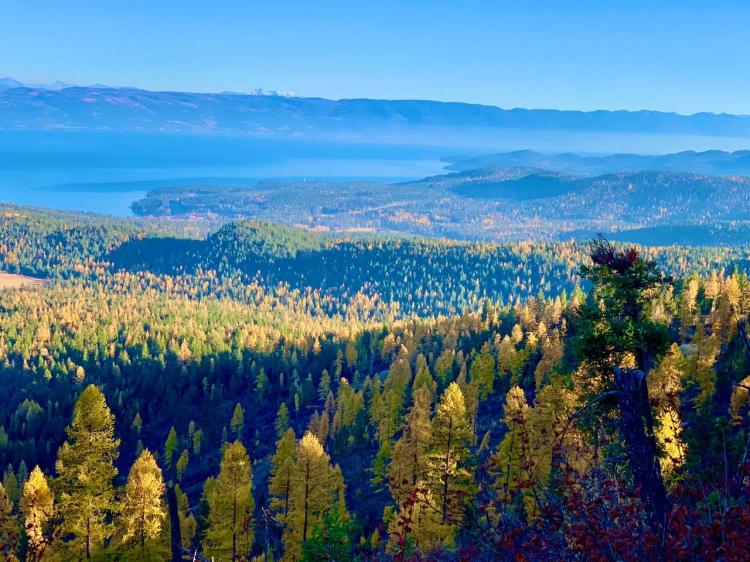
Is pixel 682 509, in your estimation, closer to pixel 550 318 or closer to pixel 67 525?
pixel 67 525

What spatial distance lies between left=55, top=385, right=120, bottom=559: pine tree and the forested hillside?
10 cm

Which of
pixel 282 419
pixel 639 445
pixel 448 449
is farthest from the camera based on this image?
pixel 282 419

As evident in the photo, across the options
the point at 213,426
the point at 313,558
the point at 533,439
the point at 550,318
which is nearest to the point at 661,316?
the point at 550,318

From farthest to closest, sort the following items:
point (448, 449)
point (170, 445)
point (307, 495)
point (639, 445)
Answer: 1. point (170, 445)
2. point (307, 495)
3. point (448, 449)
4. point (639, 445)

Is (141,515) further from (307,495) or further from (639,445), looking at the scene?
(639,445)

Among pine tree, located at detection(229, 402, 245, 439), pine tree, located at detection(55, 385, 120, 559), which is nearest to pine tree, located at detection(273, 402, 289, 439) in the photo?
pine tree, located at detection(229, 402, 245, 439)

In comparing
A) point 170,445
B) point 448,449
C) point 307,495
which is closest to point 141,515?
point 307,495

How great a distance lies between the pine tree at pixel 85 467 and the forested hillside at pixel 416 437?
4.0 inches

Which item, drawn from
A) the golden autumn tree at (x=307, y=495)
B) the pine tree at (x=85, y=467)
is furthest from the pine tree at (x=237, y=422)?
the pine tree at (x=85, y=467)

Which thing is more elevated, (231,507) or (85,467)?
(85,467)

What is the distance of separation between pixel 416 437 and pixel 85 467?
23373 mm

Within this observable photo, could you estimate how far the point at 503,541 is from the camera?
10.5 metres

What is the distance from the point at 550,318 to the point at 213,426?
6390cm

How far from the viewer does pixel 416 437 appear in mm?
48531
